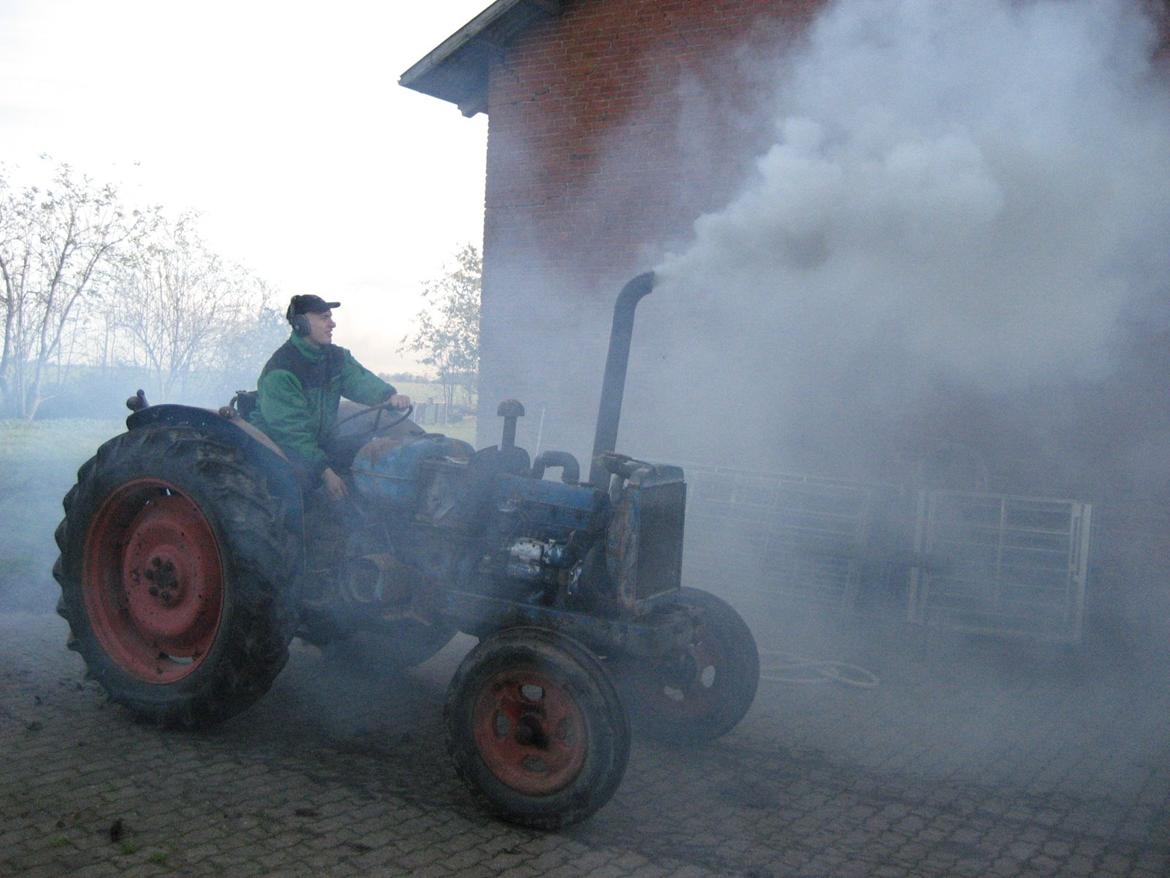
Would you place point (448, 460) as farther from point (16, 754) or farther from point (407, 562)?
point (16, 754)

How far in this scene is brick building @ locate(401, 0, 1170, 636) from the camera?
26.0ft

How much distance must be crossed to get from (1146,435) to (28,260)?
62.2 feet

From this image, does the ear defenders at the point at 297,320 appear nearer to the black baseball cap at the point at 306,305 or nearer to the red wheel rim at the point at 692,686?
the black baseball cap at the point at 306,305

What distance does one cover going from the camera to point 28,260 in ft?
63.0

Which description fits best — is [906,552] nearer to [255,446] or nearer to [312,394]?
[312,394]

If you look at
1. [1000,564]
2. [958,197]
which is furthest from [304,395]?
[1000,564]

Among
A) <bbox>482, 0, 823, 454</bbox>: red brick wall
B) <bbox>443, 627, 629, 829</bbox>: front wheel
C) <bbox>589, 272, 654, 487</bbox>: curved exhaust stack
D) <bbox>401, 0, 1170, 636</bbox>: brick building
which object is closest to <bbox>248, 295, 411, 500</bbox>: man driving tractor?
<bbox>589, 272, 654, 487</bbox>: curved exhaust stack

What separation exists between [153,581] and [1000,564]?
18.5ft

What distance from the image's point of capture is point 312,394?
4969 millimetres

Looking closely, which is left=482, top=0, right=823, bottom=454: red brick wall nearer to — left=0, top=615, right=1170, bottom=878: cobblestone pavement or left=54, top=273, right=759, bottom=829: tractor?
left=0, top=615, right=1170, bottom=878: cobblestone pavement

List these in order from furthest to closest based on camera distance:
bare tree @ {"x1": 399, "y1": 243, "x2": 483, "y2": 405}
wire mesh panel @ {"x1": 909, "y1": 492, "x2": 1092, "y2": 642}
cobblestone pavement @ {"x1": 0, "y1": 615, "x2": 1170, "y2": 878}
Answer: bare tree @ {"x1": 399, "y1": 243, "x2": 483, "y2": 405}
wire mesh panel @ {"x1": 909, "y1": 492, "x2": 1092, "y2": 642}
cobblestone pavement @ {"x1": 0, "y1": 615, "x2": 1170, "y2": 878}

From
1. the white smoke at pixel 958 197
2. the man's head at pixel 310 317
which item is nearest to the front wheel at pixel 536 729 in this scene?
the man's head at pixel 310 317

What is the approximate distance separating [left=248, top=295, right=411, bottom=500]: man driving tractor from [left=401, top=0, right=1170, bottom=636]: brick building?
13.5 feet

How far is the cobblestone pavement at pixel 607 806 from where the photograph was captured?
3.58m
